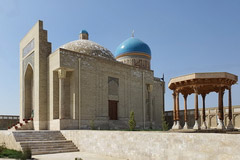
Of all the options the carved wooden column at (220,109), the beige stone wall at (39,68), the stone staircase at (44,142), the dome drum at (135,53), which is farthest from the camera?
the dome drum at (135,53)

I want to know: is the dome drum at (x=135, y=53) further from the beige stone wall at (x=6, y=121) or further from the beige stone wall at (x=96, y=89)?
the beige stone wall at (x=6, y=121)

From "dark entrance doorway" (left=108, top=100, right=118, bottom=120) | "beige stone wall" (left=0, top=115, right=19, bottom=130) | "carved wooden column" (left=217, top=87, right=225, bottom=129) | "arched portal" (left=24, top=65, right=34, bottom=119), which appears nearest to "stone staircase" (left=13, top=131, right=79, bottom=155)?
"dark entrance doorway" (left=108, top=100, right=118, bottom=120)

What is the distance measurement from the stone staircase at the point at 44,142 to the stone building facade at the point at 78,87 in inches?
85.6

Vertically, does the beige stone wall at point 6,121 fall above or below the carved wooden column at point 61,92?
below

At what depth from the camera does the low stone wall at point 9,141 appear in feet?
42.8

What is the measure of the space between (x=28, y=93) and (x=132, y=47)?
11913 millimetres

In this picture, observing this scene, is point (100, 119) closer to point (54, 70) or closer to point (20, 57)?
point (54, 70)

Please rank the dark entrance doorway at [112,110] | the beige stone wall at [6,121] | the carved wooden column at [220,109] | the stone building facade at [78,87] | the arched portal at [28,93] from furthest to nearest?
1. the beige stone wall at [6,121]
2. the arched portal at [28,93]
3. the dark entrance doorway at [112,110]
4. the stone building facade at [78,87]
5. the carved wooden column at [220,109]

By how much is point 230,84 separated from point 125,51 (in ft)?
49.3

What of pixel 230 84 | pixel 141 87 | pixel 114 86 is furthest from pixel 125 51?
pixel 230 84

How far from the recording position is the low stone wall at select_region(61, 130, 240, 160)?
7375mm

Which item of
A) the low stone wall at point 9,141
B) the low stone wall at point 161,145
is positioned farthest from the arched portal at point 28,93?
the low stone wall at point 161,145

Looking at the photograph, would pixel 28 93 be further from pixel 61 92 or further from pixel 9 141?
pixel 9 141

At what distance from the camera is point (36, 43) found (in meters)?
20.0
